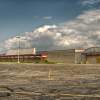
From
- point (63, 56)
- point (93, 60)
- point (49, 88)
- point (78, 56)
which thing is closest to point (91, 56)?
point (93, 60)

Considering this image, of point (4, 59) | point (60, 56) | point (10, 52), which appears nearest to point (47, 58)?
point (60, 56)

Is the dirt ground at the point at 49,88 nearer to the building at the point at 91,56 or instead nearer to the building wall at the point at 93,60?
the building wall at the point at 93,60

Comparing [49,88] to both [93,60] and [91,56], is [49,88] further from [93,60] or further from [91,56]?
[91,56]


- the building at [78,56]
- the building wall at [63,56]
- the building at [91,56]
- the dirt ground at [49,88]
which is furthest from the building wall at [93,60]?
the dirt ground at [49,88]

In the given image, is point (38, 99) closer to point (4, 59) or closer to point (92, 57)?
point (92, 57)

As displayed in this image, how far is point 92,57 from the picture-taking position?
106m

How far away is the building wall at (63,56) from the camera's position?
114 metres

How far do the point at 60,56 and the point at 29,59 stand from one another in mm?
12138

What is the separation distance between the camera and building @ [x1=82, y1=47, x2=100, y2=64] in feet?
341

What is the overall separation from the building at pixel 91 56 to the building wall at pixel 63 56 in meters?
6.08

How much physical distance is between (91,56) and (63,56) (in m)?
13.2

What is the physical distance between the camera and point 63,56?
11581 cm

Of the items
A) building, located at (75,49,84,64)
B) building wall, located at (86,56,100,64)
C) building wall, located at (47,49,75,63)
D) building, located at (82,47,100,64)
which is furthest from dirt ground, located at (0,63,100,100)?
building wall, located at (47,49,75,63)

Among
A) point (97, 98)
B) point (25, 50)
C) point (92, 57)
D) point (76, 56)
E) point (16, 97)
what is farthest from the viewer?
point (25, 50)
